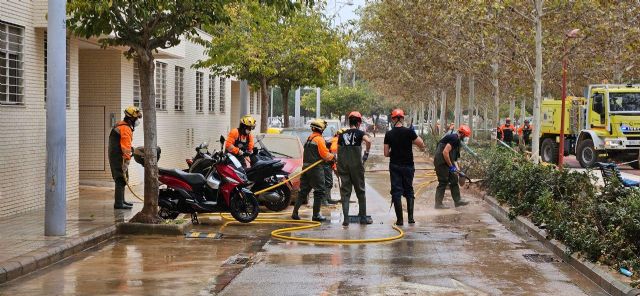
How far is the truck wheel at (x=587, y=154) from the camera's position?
95.0 ft

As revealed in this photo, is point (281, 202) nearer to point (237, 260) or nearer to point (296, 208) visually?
point (296, 208)

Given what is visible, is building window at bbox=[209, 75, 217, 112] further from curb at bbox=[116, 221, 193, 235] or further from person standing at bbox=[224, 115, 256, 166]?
curb at bbox=[116, 221, 193, 235]

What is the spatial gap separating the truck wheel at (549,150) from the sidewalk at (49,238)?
20.0 meters

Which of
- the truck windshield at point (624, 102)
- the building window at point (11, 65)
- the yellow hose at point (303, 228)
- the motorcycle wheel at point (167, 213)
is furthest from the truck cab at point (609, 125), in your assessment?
the building window at point (11, 65)

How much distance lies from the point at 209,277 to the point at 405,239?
3.82 m

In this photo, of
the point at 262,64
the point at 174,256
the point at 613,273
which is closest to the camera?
the point at 613,273

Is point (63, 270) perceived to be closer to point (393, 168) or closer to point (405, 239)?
point (405, 239)

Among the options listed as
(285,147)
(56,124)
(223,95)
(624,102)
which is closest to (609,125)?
(624,102)

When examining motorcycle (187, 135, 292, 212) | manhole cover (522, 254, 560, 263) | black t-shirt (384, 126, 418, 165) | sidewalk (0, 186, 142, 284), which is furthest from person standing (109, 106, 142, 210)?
manhole cover (522, 254, 560, 263)

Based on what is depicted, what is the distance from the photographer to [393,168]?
13727mm

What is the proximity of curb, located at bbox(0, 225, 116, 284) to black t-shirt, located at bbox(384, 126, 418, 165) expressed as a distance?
178 inches

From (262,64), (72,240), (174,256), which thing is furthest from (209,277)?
(262,64)

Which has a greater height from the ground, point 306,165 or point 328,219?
point 306,165

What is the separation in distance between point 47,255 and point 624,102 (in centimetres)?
2296
